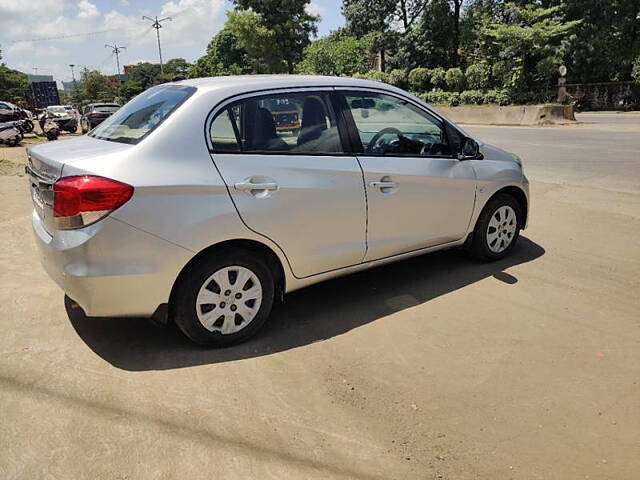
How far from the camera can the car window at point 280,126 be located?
3.39 metres

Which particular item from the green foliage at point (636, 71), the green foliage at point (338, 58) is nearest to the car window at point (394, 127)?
the green foliage at point (636, 71)

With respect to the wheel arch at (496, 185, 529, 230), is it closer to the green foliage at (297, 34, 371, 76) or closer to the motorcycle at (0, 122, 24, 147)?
the motorcycle at (0, 122, 24, 147)

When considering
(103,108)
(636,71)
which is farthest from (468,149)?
(636,71)

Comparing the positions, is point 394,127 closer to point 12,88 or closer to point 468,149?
point 468,149

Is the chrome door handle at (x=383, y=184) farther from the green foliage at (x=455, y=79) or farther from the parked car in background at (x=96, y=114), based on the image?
the green foliage at (x=455, y=79)

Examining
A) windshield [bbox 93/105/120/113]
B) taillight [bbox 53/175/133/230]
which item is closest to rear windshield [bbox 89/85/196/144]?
taillight [bbox 53/175/133/230]

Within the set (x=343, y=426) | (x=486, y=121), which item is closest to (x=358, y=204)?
(x=343, y=426)

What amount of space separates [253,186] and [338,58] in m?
42.9

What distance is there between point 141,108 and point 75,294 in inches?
56.3

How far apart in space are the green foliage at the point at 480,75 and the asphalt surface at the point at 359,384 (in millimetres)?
30536

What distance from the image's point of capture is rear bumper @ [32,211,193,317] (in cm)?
300

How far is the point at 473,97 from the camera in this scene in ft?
104

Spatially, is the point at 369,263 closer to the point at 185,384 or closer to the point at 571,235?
the point at 185,384

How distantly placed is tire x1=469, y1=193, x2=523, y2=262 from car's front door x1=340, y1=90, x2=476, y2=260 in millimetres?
248
